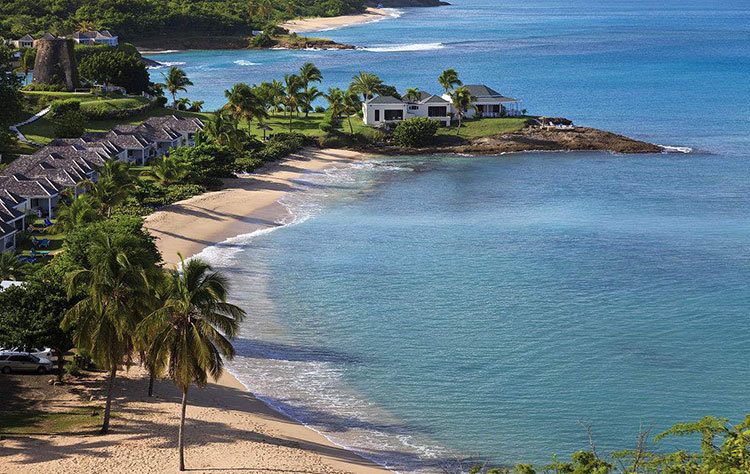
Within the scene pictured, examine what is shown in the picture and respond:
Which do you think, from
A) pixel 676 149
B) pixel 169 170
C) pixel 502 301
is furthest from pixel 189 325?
pixel 676 149

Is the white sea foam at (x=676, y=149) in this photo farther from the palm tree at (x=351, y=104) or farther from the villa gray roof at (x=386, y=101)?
the palm tree at (x=351, y=104)

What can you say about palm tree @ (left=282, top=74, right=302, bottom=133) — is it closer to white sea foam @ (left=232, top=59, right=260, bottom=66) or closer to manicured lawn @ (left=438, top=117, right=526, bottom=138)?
manicured lawn @ (left=438, top=117, right=526, bottom=138)

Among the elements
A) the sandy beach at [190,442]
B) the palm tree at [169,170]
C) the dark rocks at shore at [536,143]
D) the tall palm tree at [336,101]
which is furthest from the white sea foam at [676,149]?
the sandy beach at [190,442]

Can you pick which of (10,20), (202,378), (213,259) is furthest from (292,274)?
(10,20)

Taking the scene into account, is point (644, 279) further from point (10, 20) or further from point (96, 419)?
point (10, 20)

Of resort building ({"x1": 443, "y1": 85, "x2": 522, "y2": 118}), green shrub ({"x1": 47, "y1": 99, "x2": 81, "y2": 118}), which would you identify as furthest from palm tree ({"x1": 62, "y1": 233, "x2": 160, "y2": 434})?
resort building ({"x1": 443, "y1": 85, "x2": 522, "y2": 118})

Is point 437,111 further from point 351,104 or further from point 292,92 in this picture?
point 292,92
